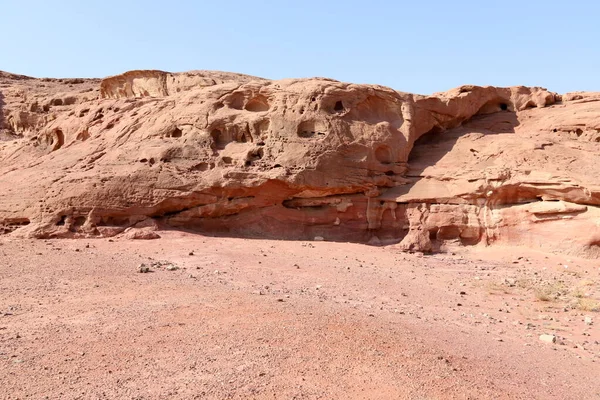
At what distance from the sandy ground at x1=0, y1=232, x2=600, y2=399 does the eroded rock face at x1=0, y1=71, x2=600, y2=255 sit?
2706 millimetres

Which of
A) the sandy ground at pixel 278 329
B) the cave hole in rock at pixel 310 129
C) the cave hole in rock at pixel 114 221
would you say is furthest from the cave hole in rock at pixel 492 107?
the cave hole in rock at pixel 114 221

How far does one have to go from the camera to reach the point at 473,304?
29.9 ft

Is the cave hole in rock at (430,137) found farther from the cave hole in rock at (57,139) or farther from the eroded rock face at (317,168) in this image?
the cave hole in rock at (57,139)

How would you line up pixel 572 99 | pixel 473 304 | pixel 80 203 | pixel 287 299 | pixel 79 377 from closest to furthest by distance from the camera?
1. pixel 79 377
2. pixel 287 299
3. pixel 473 304
4. pixel 80 203
5. pixel 572 99

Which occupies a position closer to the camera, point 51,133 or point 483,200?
point 483,200

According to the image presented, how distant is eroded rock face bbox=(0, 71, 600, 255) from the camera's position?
1412 cm

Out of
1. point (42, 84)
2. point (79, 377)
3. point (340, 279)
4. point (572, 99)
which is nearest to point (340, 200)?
point (340, 279)

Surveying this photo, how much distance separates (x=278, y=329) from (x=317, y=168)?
9.81 metres

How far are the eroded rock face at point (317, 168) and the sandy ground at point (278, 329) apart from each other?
271 centimetres

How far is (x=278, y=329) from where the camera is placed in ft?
19.7

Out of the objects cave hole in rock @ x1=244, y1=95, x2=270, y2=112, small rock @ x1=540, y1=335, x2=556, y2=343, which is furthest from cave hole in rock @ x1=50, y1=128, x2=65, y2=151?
small rock @ x1=540, y1=335, x2=556, y2=343

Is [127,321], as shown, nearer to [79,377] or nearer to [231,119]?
[79,377]

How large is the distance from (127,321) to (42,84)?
3517cm

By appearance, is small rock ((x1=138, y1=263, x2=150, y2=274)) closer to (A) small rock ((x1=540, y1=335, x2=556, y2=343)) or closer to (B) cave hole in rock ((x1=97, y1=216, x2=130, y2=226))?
(B) cave hole in rock ((x1=97, y1=216, x2=130, y2=226))
